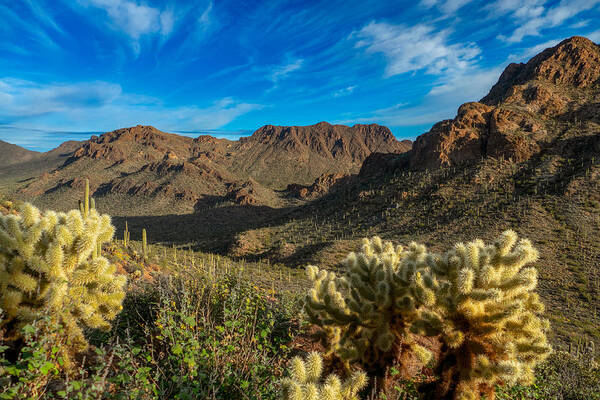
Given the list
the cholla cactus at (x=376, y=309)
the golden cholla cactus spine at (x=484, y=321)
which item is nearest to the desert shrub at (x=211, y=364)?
the cholla cactus at (x=376, y=309)

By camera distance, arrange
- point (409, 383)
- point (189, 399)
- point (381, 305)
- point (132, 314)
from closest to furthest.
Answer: point (189, 399), point (409, 383), point (381, 305), point (132, 314)

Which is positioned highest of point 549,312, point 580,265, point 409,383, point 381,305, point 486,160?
point 486,160

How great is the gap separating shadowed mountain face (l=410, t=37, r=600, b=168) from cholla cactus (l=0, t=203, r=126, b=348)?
3897 centimetres

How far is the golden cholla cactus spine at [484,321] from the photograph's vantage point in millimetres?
3088

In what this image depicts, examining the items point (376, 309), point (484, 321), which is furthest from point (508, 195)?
point (376, 309)

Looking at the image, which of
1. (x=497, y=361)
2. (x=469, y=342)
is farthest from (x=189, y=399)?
(x=497, y=361)

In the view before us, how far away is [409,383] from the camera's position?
336cm

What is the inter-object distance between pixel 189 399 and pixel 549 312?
1764 cm

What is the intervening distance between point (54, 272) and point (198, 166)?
90.8 meters

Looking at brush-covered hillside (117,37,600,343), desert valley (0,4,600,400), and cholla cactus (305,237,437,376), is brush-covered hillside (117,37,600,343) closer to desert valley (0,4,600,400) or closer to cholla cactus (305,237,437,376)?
desert valley (0,4,600,400)

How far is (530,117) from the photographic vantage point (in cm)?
3581

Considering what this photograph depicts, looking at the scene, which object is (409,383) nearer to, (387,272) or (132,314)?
(387,272)

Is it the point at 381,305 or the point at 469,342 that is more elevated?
the point at 381,305

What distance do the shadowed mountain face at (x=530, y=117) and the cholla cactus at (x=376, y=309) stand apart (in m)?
36.3
